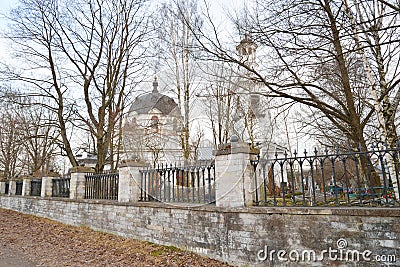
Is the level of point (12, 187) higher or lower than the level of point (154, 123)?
lower

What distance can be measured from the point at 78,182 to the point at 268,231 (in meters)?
8.79

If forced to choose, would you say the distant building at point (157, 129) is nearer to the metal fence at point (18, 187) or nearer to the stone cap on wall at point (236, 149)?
the stone cap on wall at point (236, 149)

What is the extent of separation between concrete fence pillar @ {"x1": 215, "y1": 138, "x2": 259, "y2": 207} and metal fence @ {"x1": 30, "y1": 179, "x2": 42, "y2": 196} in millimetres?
12962

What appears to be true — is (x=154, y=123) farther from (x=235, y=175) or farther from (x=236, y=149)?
(x=235, y=175)

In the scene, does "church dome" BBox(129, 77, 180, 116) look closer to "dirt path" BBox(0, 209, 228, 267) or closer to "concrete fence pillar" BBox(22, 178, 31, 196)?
"dirt path" BBox(0, 209, 228, 267)

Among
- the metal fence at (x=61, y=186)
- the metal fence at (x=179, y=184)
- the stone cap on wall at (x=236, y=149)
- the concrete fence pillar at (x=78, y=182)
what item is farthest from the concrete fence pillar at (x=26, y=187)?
the stone cap on wall at (x=236, y=149)

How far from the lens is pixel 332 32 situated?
6512 mm

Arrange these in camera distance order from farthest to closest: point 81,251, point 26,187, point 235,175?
point 26,187, point 81,251, point 235,175

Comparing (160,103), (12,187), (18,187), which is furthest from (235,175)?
(12,187)

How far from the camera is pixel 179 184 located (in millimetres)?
7617

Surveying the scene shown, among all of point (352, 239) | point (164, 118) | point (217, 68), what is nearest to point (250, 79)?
point (217, 68)

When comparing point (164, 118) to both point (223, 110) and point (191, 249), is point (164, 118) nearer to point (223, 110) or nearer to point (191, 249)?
point (223, 110)

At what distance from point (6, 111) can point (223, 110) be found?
1863 centimetres

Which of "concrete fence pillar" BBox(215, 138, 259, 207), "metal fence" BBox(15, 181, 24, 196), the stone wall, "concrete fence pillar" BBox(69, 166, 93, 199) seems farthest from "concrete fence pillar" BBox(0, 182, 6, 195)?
"concrete fence pillar" BBox(215, 138, 259, 207)
